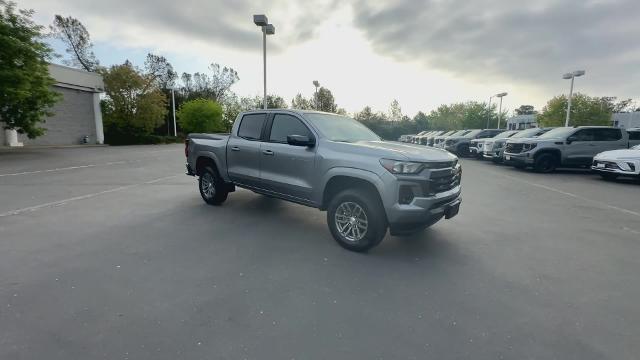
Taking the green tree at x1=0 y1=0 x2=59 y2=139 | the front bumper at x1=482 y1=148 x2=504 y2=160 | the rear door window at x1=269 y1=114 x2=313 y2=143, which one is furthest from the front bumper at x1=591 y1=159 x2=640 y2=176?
the green tree at x1=0 y1=0 x2=59 y2=139

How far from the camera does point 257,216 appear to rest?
20.3 feet

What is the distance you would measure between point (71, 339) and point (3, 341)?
0.49m

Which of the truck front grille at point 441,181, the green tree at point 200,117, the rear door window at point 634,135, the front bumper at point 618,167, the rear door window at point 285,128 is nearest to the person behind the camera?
the truck front grille at point 441,181

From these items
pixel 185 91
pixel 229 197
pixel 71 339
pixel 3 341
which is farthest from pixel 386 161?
pixel 185 91

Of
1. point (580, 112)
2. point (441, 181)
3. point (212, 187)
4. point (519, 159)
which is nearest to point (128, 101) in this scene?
point (212, 187)

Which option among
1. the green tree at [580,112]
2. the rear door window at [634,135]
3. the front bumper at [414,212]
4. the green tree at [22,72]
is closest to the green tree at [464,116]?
the green tree at [580,112]

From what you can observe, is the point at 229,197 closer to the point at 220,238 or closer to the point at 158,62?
the point at 220,238

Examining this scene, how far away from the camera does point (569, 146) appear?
43.2 feet

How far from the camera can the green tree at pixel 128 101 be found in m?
36.8

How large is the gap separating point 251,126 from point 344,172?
8.45 feet

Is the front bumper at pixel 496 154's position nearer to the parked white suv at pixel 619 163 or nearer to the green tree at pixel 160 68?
the parked white suv at pixel 619 163

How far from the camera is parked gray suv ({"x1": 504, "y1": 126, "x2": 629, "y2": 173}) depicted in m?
13.2

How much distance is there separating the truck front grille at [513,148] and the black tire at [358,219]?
12378 mm

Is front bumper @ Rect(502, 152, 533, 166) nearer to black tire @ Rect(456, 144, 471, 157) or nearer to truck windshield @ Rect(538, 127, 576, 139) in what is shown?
truck windshield @ Rect(538, 127, 576, 139)
